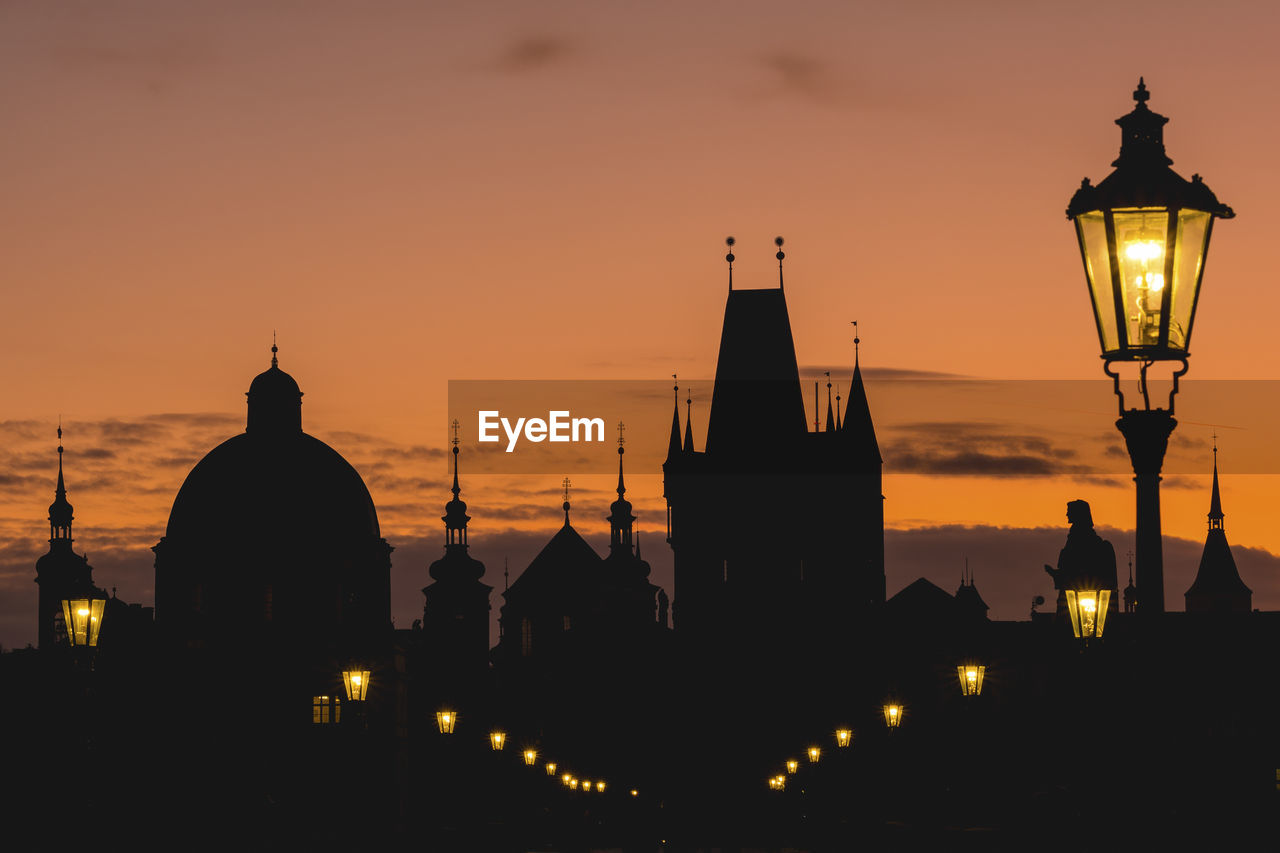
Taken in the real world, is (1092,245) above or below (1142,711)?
above

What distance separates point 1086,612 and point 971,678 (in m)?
20.0

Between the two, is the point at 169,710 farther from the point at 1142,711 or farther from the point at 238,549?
the point at 1142,711

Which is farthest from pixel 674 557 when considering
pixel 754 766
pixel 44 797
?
pixel 44 797

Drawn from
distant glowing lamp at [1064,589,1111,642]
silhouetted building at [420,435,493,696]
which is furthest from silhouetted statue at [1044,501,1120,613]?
silhouetted building at [420,435,493,696]

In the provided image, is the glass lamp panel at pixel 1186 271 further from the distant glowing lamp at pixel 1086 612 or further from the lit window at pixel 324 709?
the lit window at pixel 324 709

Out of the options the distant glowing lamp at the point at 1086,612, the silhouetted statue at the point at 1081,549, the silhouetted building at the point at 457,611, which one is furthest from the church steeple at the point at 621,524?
the distant glowing lamp at the point at 1086,612

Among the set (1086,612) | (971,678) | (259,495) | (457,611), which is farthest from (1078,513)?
(457,611)

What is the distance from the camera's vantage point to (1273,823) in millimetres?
71438

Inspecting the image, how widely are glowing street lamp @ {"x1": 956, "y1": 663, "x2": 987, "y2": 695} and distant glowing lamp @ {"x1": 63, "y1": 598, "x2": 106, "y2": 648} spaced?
51.8 feet

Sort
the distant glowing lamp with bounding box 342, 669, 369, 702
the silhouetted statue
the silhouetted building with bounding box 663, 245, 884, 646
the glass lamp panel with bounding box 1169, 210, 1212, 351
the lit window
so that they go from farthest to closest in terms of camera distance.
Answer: the silhouetted building with bounding box 663, 245, 884, 646 → the lit window → the silhouetted statue → the distant glowing lamp with bounding box 342, 669, 369, 702 → the glass lamp panel with bounding box 1169, 210, 1212, 351

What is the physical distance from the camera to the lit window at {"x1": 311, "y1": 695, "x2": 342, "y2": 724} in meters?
132

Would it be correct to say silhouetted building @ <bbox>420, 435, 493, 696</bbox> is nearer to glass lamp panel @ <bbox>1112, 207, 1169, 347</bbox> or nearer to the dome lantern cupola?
the dome lantern cupola

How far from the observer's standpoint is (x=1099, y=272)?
11.2 meters

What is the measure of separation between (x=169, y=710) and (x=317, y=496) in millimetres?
15715
